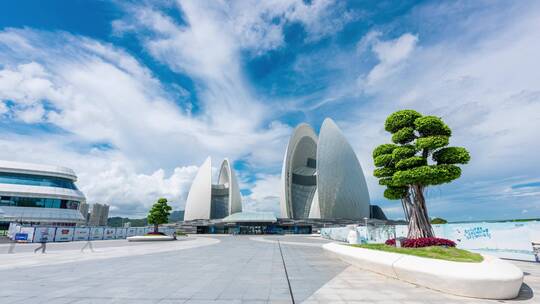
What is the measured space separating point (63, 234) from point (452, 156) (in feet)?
104

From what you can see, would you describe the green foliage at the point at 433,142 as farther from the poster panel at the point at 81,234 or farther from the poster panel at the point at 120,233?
the poster panel at the point at 120,233

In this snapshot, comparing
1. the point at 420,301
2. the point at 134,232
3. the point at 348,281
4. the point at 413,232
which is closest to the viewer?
the point at 420,301

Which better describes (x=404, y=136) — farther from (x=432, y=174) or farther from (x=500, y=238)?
(x=500, y=238)

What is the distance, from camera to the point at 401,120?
38.3ft

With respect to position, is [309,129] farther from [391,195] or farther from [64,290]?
[64,290]

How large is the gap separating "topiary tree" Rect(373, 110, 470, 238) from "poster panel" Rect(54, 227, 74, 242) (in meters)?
28.6

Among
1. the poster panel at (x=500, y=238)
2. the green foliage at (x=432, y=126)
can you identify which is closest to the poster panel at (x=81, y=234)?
the green foliage at (x=432, y=126)

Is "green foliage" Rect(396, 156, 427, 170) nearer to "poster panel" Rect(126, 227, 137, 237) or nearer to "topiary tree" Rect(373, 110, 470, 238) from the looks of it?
"topiary tree" Rect(373, 110, 470, 238)

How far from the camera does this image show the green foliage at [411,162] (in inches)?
426

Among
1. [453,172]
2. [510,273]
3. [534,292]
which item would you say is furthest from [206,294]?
[453,172]

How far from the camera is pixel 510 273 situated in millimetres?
5625

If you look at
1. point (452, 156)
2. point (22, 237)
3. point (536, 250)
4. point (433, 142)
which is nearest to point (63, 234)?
point (22, 237)

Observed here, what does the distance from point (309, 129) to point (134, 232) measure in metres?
48.5

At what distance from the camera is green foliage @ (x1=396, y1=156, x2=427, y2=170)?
35.5 ft
